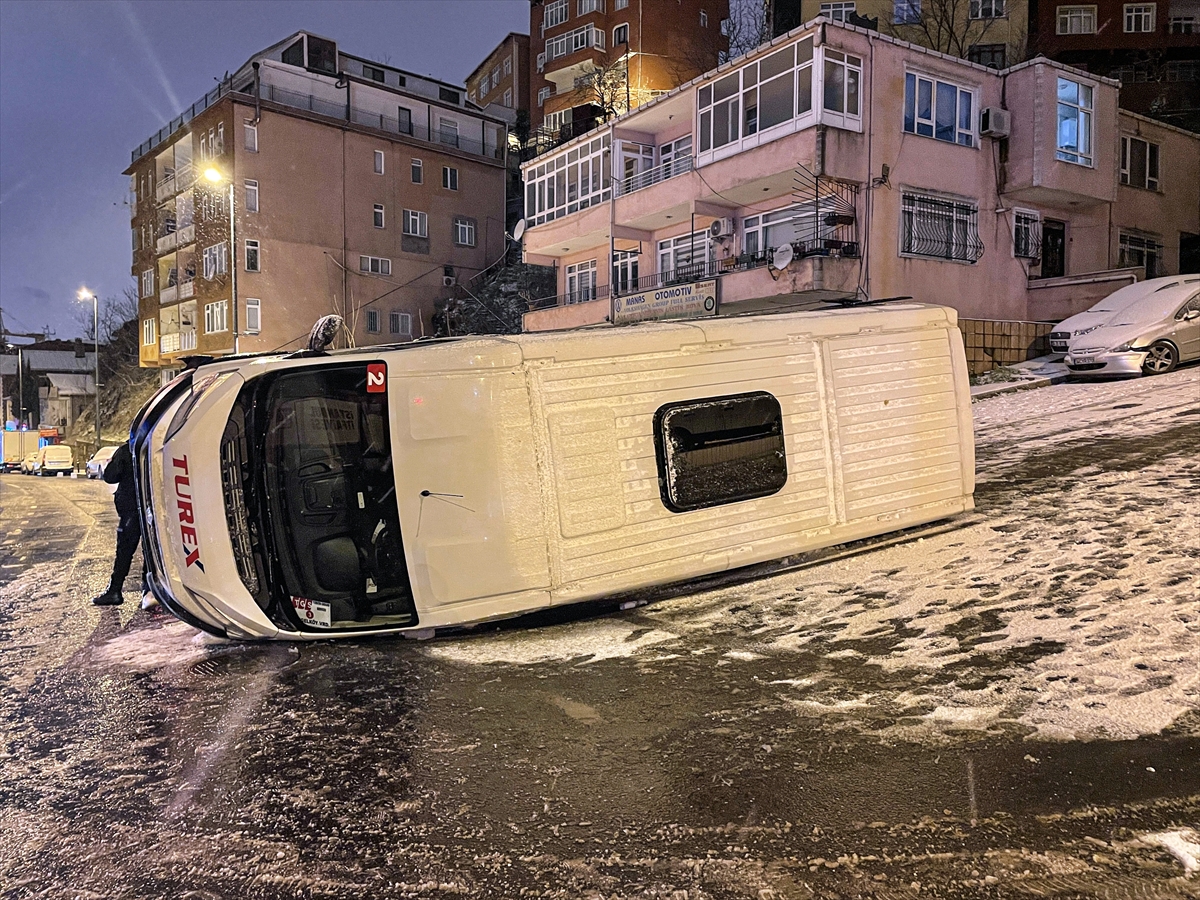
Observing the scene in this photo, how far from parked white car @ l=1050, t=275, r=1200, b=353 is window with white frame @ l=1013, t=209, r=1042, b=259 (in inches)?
227

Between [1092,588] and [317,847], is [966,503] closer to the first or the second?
[1092,588]

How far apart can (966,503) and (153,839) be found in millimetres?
7057

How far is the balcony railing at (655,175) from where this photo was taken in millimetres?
24155

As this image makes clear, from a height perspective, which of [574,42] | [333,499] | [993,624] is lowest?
[993,624]

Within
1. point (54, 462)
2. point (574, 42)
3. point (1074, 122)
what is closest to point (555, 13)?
point (574, 42)

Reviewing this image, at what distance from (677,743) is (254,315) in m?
35.7

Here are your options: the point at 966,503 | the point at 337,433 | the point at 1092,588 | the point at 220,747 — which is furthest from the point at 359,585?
the point at 966,503

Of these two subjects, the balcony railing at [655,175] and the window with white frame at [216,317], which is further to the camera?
the window with white frame at [216,317]

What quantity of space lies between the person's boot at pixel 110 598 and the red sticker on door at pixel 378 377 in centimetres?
358

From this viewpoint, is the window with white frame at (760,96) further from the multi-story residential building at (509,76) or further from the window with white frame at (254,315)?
the multi-story residential building at (509,76)

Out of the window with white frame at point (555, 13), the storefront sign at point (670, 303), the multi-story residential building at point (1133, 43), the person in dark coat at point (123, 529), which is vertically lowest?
the person in dark coat at point (123, 529)

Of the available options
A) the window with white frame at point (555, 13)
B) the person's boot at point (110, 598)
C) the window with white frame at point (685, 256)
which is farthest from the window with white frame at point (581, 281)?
the window with white frame at point (555, 13)

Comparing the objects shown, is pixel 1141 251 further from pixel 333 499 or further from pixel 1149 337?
pixel 333 499

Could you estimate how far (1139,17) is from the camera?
39.3m
